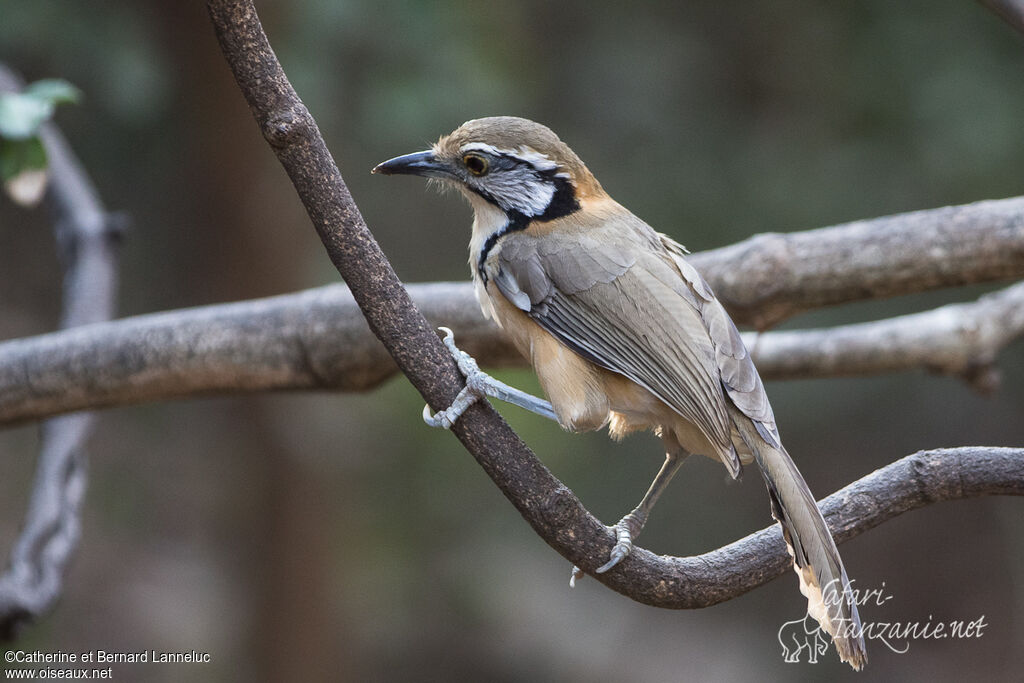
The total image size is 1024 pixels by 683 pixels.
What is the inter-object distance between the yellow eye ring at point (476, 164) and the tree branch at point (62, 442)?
5.55 ft

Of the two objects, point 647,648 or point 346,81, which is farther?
point 647,648

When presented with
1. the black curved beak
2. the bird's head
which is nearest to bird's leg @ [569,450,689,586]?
the bird's head

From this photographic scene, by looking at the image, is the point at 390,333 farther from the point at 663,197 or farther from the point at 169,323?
the point at 663,197

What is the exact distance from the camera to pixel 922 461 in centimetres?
236

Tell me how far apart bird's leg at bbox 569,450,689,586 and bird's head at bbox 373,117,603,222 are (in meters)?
0.86

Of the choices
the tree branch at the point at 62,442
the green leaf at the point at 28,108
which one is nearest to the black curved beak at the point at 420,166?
the green leaf at the point at 28,108

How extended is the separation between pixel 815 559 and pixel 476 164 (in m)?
1.57

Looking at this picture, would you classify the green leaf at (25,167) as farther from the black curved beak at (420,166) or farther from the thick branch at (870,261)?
the thick branch at (870,261)

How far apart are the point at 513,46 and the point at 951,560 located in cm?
515

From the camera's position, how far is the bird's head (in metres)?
3.04

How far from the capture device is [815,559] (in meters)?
2.20

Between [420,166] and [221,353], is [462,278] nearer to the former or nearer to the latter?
[221,353]

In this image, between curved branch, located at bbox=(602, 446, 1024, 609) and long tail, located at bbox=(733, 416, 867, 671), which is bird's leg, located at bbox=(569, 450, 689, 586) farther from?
long tail, located at bbox=(733, 416, 867, 671)

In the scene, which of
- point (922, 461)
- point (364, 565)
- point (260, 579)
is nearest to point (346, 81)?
point (260, 579)
